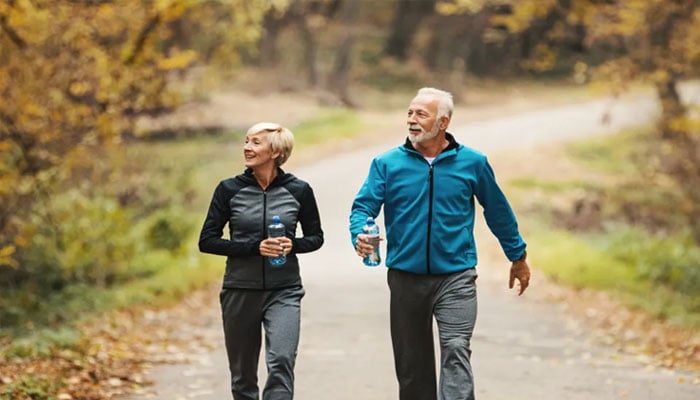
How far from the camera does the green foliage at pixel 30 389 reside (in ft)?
25.7

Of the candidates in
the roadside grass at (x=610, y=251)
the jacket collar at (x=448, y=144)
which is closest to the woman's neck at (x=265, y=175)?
the jacket collar at (x=448, y=144)

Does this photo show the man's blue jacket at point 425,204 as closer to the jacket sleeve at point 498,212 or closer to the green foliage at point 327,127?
the jacket sleeve at point 498,212

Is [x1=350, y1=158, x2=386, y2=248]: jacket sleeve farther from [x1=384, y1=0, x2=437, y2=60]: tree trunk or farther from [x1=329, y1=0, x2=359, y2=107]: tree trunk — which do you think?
[x1=384, y1=0, x2=437, y2=60]: tree trunk

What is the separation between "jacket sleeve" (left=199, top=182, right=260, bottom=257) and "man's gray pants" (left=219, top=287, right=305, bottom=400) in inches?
10.5

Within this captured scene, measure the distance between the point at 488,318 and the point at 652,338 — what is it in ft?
6.36

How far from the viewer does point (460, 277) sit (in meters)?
6.43

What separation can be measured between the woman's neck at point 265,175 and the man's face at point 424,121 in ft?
2.64

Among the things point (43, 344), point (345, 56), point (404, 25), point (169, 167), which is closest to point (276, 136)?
point (43, 344)

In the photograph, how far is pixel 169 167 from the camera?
2697 centimetres

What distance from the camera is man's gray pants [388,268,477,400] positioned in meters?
6.32

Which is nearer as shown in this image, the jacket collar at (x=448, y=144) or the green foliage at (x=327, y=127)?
the jacket collar at (x=448, y=144)

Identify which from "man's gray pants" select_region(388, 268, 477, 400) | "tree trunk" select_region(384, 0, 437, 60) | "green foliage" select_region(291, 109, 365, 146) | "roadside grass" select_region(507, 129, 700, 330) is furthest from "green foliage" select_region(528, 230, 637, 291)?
"tree trunk" select_region(384, 0, 437, 60)

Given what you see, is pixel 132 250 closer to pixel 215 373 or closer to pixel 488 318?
pixel 488 318

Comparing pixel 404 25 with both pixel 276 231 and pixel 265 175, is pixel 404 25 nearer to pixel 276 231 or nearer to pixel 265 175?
pixel 265 175
